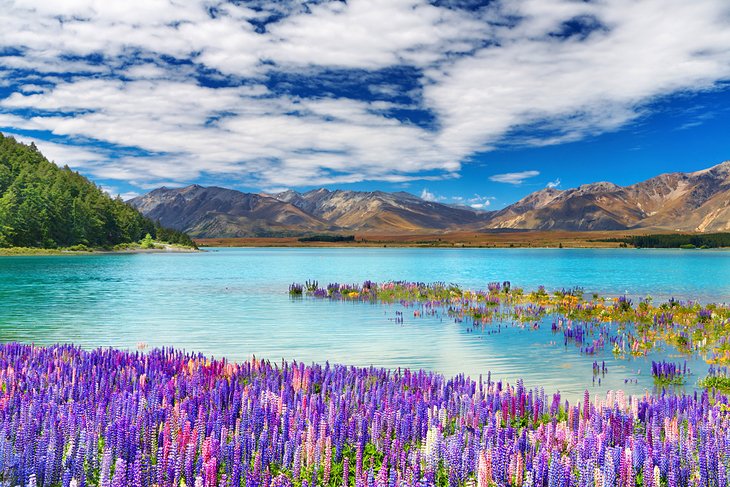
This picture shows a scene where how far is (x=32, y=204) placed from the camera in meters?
157

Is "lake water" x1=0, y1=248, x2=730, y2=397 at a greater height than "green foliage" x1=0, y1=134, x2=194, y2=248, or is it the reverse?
"green foliage" x1=0, y1=134, x2=194, y2=248

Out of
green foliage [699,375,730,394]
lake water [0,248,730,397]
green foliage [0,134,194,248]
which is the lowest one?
lake water [0,248,730,397]

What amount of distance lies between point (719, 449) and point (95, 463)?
33.7ft

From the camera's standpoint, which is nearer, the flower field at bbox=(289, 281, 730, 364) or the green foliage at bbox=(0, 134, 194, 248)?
the flower field at bbox=(289, 281, 730, 364)

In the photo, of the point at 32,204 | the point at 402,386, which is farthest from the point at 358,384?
the point at 32,204

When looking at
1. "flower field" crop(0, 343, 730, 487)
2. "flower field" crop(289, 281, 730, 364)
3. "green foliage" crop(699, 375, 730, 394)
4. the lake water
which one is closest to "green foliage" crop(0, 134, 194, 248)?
the lake water

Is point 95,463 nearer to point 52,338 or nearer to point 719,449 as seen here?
point 719,449

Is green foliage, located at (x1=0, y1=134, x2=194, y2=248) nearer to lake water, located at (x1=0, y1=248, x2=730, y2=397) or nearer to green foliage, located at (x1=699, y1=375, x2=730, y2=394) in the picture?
lake water, located at (x1=0, y1=248, x2=730, y2=397)

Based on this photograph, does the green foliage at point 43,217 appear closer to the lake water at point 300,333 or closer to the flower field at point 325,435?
the lake water at point 300,333

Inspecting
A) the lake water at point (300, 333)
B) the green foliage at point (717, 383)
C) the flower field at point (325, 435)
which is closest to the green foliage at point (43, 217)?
the lake water at point (300, 333)

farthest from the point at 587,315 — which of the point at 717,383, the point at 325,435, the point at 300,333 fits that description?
the point at 325,435

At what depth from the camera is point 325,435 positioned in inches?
412

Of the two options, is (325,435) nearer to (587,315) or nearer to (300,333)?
(300,333)

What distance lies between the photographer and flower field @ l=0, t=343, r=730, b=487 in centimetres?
860
